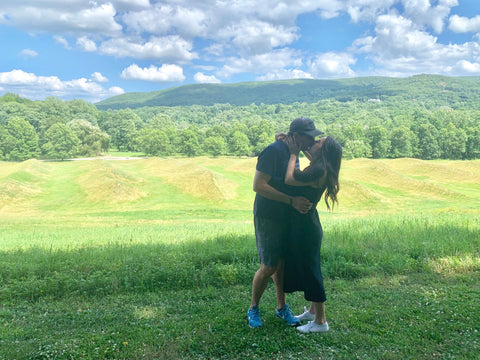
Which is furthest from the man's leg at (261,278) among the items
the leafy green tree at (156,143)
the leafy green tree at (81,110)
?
the leafy green tree at (81,110)

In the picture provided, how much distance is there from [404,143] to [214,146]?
1948 inches

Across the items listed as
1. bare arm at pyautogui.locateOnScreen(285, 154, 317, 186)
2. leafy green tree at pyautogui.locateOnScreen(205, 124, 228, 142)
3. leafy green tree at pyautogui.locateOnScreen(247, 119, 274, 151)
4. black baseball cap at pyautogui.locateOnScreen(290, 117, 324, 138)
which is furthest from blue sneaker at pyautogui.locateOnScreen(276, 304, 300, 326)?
leafy green tree at pyautogui.locateOnScreen(205, 124, 228, 142)

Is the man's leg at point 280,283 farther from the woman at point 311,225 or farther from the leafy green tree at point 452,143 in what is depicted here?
the leafy green tree at point 452,143

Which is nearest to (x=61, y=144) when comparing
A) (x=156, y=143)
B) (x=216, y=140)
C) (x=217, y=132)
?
(x=156, y=143)

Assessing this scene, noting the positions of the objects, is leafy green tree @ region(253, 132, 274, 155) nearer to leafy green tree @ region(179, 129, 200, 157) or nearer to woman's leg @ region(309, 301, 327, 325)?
leafy green tree @ region(179, 129, 200, 157)

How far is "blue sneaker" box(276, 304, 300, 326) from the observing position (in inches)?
171

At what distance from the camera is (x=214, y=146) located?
93.1m

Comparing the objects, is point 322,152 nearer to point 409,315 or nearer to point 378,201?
point 409,315

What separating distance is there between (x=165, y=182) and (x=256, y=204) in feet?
137

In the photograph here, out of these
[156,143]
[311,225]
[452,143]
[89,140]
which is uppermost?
[311,225]

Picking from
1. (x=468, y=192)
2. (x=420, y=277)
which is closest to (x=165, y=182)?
(x=468, y=192)

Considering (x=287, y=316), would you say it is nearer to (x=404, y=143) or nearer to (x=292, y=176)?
(x=292, y=176)

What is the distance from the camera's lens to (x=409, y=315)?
446cm

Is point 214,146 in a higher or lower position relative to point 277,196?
lower
